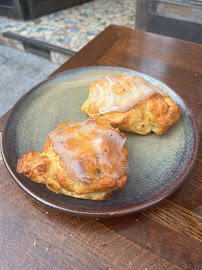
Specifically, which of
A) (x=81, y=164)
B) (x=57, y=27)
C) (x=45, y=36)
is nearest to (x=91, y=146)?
(x=81, y=164)

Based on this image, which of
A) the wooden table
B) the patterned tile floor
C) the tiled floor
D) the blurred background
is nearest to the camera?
the wooden table

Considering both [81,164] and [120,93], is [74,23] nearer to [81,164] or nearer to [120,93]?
[120,93]

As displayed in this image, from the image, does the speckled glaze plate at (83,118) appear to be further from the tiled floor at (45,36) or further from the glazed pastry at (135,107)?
the tiled floor at (45,36)

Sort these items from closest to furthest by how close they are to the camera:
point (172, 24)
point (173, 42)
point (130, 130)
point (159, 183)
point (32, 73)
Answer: point (159, 183), point (130, 130), point (173, 42), point (172, 24), point (32, 73)

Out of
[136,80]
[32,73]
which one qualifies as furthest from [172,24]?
[136,80]

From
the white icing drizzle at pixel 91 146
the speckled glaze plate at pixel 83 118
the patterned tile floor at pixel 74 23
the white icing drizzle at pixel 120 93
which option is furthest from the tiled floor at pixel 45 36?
the white icing drizzle at pixel 91 146

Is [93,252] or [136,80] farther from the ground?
[136,80]

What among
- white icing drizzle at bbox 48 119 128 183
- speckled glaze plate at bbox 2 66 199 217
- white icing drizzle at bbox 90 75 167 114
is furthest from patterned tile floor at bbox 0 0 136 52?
white icing drizzle at bbox 48 119 128 183

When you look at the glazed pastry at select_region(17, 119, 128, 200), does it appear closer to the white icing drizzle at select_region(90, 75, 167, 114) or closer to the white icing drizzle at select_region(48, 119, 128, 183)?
the white icing drizzle at select_region(48, 119, 128, 183)

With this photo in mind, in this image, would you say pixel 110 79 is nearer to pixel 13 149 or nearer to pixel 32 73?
pixel 13 149
